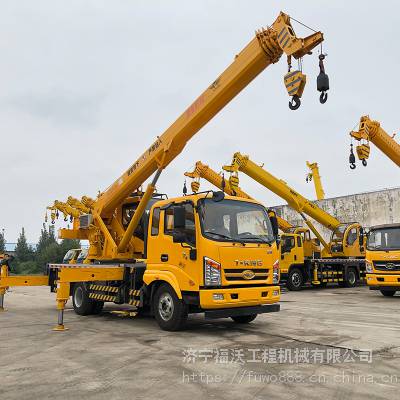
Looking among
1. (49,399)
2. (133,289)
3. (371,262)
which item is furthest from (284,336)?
(371,262)

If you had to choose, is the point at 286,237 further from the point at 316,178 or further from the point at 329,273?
the point at 316,178

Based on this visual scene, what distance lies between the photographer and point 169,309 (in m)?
7.87

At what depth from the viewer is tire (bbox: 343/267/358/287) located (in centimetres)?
2005

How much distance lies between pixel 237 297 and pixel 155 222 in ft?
7.34

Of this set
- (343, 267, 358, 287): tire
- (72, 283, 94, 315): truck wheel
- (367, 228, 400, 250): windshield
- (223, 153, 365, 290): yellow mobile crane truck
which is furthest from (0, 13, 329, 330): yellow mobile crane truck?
(343, 267, 358, 287): tire

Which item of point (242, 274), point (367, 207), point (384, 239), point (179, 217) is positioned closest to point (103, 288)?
point (179, 217)

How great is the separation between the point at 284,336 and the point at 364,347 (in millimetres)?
1351

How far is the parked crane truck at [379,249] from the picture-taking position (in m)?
13.4

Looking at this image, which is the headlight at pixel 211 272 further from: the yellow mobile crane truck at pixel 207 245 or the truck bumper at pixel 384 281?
the truck bumper at pixel 384 281

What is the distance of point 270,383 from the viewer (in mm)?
4586

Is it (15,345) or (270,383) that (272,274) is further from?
(15,345)

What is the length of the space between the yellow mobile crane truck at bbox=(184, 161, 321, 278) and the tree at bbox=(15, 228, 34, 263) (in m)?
31.5

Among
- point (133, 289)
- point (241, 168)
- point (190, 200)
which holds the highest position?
point (241, 168)

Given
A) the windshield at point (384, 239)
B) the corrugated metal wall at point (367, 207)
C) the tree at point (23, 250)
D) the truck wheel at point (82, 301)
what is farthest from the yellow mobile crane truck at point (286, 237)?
the tree at point (23, 250)
